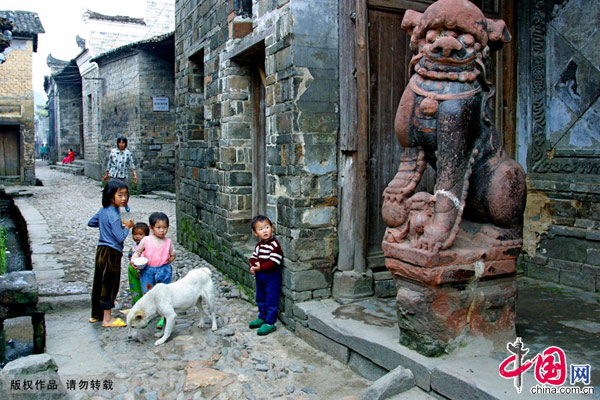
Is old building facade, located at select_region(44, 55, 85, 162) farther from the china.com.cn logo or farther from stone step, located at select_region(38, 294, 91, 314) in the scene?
the china.com.cn logo

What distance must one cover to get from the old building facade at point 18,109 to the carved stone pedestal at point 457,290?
20172 mm

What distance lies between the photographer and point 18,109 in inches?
808

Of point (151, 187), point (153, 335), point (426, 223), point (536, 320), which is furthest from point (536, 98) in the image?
point (151, 187)

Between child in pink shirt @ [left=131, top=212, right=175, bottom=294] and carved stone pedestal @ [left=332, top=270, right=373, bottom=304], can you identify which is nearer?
carved stone pedestal @ [left=332, top=270, right=373, bottom=304]

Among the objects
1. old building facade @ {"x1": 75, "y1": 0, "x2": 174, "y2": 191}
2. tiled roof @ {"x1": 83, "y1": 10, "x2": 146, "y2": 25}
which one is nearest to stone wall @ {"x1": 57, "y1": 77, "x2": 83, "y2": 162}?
old building facade @ {"x1": 75, "y1": 0, "x2": 174, "y2": 191}

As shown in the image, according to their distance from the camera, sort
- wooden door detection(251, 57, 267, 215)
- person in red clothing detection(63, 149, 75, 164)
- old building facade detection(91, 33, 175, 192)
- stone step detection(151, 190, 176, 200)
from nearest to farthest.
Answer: wooden door detection(251, 57, 267, 215) → stone step detection(151, 190, 176, 200) → old building facade detection(91, 33, 175, 192) → person in red clothing detection(63, 149, 75, 164)

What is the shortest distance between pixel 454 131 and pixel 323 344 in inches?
82.6

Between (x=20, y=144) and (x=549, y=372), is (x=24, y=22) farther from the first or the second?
(x=549, y=372)

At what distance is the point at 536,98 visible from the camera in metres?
5.47

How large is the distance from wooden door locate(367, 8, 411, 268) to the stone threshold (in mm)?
692

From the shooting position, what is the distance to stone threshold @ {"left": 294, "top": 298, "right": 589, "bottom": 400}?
289cm

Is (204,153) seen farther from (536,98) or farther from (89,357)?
(536,98)

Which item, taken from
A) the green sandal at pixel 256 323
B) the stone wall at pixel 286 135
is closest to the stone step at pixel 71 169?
the stone wall at pixel 286 135

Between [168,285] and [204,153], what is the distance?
126 inches
